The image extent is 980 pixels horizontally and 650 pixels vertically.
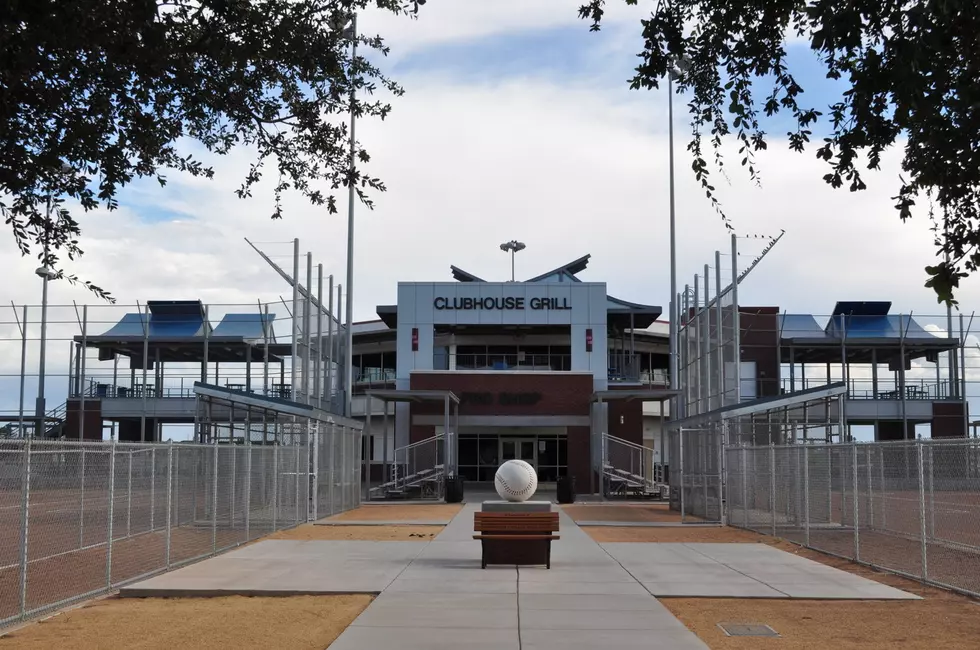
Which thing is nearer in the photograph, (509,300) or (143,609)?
(143,609)

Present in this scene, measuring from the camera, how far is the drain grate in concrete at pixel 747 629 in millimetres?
11250

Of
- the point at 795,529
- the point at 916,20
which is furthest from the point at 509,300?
the point at 916,20

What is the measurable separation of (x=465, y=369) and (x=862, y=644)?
127ft

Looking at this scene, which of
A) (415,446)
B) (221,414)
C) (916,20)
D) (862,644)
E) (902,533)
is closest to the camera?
(916,20)

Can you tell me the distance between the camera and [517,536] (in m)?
16.7

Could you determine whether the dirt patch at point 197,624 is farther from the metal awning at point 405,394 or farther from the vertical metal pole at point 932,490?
the metal awning at point 405,394

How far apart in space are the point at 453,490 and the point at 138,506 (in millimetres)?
→ 18603

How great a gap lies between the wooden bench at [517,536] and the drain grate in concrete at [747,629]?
513cm

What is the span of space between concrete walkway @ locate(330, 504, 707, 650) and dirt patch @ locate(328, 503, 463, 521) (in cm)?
1178

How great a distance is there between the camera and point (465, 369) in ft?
161

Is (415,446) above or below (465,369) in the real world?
below

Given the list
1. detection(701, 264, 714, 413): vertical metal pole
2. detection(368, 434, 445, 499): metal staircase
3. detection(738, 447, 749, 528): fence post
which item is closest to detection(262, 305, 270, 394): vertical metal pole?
detection(368, 434, 445, 499): metal staircase

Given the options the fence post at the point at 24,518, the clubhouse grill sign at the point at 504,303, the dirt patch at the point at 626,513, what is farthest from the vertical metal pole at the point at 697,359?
the fence post at the point at 24,518

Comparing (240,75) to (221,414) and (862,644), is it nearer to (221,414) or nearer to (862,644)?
(862,644)
